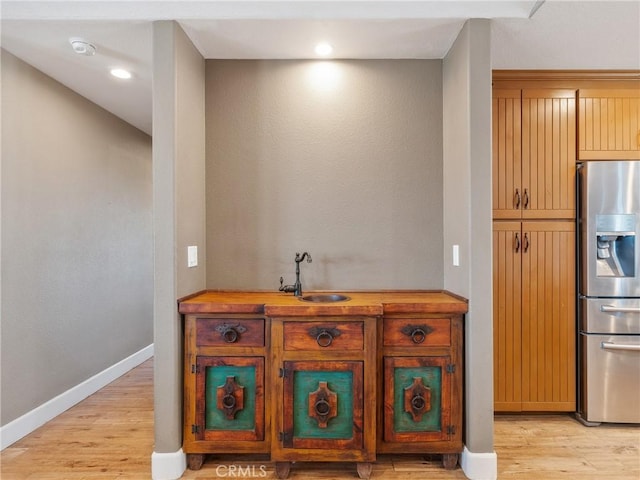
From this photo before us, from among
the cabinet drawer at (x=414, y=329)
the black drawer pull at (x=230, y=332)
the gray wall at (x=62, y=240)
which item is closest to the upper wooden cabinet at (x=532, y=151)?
the cabinet drawer at (x=414, y=329)

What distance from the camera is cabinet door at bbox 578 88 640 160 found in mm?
2723

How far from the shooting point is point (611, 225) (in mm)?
2602

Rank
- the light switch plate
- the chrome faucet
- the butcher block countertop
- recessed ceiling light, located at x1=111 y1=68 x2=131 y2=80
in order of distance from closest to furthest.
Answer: the butcher block countertop → the light switch plate → the chrome faucet → recessed ceiling light, located at x1=111 y1=68 x2=131 y2=80

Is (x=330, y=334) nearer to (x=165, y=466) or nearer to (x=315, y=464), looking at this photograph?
(x=315, y=464)

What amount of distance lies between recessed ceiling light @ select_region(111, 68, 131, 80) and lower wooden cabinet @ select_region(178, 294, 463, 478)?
74.4 inches

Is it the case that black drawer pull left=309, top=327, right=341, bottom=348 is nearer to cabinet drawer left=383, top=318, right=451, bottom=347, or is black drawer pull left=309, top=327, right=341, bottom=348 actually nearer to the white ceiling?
cabinet drawer left=383, top=318, right=451, bottom=347

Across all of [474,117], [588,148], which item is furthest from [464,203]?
Answer: [588,148]

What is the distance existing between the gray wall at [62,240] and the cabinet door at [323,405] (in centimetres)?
193

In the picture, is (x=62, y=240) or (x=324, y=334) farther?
(x=62, y=240)

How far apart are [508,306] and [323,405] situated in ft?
5.13

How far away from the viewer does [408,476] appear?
2.08 m

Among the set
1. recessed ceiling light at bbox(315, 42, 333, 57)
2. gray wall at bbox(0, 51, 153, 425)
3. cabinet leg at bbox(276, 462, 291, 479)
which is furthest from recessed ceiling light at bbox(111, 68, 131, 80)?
cabinet leg at bbox(276, 462, 291, 479)

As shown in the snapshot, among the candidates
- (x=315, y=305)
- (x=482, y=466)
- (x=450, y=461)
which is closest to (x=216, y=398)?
(x=315, y=305)

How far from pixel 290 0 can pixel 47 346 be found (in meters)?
2.90
